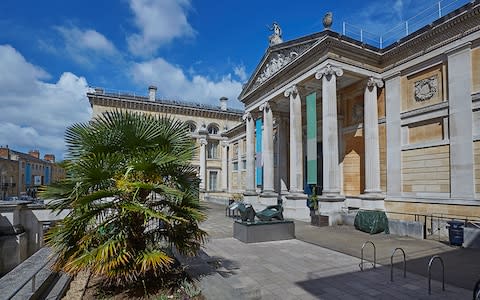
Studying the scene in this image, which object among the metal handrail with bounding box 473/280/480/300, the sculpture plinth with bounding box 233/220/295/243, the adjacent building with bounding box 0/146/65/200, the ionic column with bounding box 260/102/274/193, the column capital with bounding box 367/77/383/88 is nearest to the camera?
the metal handrail with bounding box 473/280/480/300

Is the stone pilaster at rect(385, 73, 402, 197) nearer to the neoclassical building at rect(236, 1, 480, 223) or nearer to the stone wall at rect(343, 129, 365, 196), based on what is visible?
the neoclassical building at rect(236, 1, 480, 223)

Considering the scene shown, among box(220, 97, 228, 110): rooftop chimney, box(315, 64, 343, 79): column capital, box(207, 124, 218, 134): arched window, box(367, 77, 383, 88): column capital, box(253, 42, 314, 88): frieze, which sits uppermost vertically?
box(220, 97, 228, 110): rooftop chimney

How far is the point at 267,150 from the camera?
23.0m

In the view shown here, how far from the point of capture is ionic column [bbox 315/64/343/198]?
16.0 m

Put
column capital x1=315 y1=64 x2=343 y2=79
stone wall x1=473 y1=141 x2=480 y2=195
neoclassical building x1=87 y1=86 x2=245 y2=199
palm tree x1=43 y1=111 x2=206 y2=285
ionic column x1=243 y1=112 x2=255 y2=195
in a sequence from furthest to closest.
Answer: neoclassical building x1=87 y1=86 x2=245 y2=199 → ionic column x1=243 y1=112 x2=255 y2=195 → column capital x1=315 y1=64 x2=343 y2=79 → stone wall x1=473 y1=141 x2=480 y2=195 → palm tree x1=43 y1=111 x2=206 y2=285

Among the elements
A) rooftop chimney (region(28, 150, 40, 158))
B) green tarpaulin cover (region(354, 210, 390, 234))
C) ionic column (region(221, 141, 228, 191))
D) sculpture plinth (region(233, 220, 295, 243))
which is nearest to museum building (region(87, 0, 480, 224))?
green tarpaulin cover (region(354, 210, 390, 234))

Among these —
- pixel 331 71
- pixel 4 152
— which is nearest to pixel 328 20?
pixel 331 71

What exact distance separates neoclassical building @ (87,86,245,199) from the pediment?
15.7m

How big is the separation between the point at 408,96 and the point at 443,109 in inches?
92.6

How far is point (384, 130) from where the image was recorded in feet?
56.7

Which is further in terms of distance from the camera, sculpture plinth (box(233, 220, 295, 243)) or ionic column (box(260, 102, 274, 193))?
ionic column (box(260, 102, 274, 193))

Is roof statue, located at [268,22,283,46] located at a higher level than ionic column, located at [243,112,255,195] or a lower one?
higher

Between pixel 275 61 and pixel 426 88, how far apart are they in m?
10.4

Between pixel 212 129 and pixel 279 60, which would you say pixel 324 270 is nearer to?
pixel 279 60
